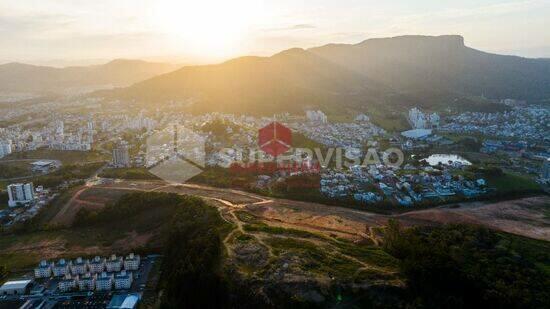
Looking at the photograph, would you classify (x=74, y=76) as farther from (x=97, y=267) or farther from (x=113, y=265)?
(x=113, y=265)

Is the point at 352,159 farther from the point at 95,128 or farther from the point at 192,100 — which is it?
the point at 192,100

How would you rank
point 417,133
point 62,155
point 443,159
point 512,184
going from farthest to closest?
A: point 417,133 < point 62,155 < point 443,159 < point 512,184

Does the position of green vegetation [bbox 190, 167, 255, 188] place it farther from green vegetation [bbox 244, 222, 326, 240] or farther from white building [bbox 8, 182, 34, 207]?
white building [bbox 8, 182, 34, 207]

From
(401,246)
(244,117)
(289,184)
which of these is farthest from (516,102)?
(401,246)

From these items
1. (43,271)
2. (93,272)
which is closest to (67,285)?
(93,272)

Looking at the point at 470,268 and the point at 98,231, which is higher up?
the point at 470,268

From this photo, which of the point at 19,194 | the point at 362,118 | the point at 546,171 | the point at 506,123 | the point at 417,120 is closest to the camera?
the point at 19,194

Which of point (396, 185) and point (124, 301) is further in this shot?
point (396, 185)

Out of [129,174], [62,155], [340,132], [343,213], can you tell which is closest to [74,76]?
[62,155]

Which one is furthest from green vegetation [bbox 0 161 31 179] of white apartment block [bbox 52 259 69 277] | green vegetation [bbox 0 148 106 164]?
white apartment block [bbox 52 259 69 277]

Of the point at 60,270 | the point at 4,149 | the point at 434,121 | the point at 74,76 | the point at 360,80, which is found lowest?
the point at 60,270
